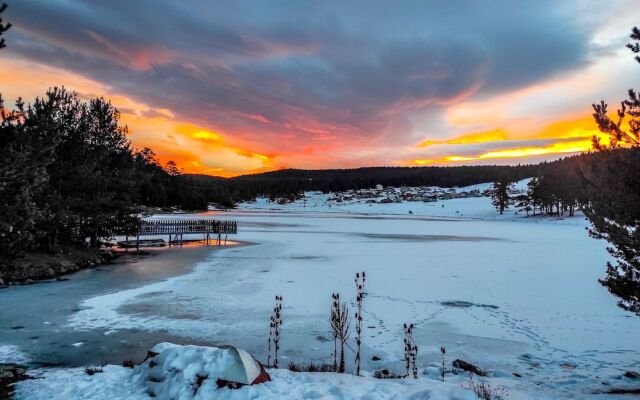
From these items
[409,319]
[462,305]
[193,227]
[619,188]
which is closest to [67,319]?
[409,319]

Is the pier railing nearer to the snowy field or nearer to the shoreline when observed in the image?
the shoreline

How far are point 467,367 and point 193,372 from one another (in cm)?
509

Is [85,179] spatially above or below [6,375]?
above

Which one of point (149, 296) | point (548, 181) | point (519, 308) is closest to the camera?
point (519, 308)

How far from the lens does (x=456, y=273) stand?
1925 centimetres

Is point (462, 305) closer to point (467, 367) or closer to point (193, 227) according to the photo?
point (467, 367)

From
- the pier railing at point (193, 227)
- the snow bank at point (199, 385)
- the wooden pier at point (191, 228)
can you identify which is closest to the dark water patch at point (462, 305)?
the snow bank at point (199, 385)

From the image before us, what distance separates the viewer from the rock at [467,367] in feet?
25.5

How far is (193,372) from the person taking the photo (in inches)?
250

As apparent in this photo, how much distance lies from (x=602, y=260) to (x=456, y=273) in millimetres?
10874

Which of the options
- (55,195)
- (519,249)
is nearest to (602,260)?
(519,249)

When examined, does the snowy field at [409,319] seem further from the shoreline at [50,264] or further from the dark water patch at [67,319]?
the shoreline at [50,264]

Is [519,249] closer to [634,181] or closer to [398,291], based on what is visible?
[398,291]

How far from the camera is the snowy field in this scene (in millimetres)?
6824
